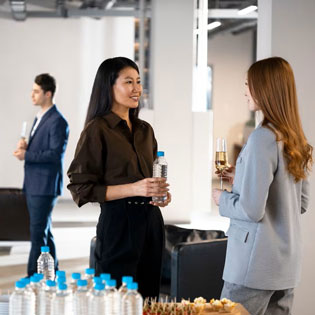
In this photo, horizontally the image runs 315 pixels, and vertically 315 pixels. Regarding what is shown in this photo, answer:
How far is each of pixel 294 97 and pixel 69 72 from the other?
10035 millimetres

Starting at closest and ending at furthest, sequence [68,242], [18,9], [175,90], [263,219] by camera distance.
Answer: [263,219]
[68,242]
[175,90]
[18,9]

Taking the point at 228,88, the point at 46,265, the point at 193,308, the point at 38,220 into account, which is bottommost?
the point at 38,220

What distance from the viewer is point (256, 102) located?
297cm

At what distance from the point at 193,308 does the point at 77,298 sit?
0.66 meters

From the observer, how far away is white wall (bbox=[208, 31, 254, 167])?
1888cm

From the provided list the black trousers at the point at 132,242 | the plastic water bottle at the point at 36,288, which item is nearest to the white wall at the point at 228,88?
the black trousers at the point at 132,242

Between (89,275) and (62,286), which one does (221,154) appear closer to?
(89,275)

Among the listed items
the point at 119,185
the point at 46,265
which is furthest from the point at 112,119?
the point at 46,265

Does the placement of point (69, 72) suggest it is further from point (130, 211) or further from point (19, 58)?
point (130, 211)

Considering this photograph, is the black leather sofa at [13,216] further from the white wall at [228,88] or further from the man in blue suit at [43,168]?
the white wall at [228,88]

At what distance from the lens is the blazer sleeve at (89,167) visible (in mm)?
3129

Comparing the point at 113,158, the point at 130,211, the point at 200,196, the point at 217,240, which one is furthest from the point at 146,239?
the point at 200,196

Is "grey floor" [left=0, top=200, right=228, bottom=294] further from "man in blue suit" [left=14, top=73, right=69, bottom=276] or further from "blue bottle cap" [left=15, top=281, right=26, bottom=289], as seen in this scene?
"blue bottle cap" [left=15, top=281, right=26, bottom=289]

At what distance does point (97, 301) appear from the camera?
7.19 feet
